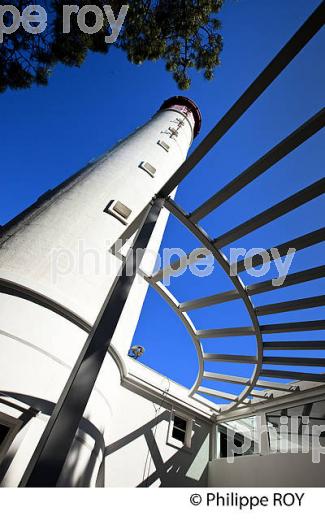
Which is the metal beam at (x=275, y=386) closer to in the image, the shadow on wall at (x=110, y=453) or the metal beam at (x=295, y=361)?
the metal beam at (x=295, y=361)

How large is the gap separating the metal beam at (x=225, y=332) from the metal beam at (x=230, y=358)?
0.88 meters

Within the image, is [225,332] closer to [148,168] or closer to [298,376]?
[298,376]

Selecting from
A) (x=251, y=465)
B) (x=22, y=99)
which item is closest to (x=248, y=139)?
(x=22, y=99)

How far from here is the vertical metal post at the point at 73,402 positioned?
174 cm

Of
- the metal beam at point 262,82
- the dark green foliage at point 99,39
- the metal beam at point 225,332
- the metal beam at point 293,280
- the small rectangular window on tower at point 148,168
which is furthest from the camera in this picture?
the small rectangular window on tower at point 148,168

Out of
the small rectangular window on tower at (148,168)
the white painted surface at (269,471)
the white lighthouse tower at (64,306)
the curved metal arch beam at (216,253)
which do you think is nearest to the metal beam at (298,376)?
the curved metal arch beam at (216,253)

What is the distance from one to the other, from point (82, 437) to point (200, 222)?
4150mm

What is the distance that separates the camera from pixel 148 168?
9.85 meters

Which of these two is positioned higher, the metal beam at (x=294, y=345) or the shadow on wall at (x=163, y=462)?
the metal beam at (x=294, y=345)

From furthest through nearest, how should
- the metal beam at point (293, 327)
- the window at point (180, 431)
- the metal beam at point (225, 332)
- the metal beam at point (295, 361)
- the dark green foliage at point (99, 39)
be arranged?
the window at point (180, 431) < the metal beam at point (225, 332) < the metal beam at point (295, 361) < the metal beam at point (293, 327) < the dark green foliage at point (99, 39)

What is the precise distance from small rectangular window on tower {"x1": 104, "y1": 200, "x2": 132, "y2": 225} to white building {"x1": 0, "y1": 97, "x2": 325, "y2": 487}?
3 centimetres

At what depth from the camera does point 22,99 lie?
6.73 meters
